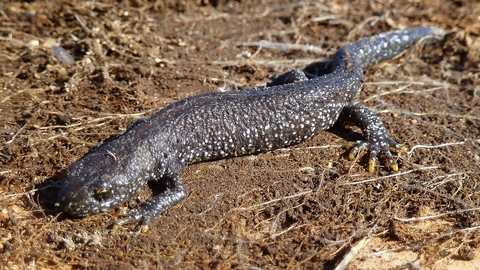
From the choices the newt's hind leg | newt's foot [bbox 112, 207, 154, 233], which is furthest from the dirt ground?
the newt's hind leg

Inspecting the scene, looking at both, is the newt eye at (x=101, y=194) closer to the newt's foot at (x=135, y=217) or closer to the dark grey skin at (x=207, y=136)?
the dark grey skin at (x=207, y=136)

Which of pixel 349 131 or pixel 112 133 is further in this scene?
pixel 349 131

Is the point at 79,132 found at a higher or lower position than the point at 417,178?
lower

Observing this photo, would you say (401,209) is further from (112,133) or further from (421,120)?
(112,133)

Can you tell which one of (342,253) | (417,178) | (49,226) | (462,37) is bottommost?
(49,226)

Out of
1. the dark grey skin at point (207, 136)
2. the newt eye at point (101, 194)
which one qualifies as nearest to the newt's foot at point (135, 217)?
the dark grey skin at point (207, 136)

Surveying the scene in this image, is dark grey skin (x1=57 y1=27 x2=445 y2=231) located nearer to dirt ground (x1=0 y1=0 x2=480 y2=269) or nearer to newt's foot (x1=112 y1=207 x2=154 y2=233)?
newt's foot (x1=112 y1=207 x2=154 y2=233)

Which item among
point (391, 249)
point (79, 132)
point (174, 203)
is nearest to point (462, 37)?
point (391, 249)
